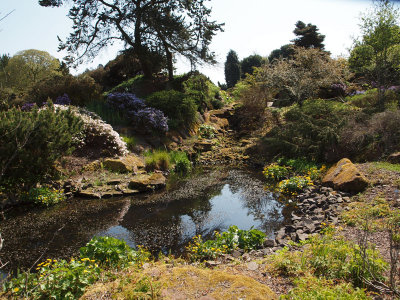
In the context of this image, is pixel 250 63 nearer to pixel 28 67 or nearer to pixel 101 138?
pixel 28 67

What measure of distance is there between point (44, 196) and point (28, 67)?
19.4 meters

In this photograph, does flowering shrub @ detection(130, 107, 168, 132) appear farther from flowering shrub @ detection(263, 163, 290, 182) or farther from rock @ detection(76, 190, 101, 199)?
flowering shrub @ detection(263, 163, 290, 182)

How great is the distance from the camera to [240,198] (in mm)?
7832

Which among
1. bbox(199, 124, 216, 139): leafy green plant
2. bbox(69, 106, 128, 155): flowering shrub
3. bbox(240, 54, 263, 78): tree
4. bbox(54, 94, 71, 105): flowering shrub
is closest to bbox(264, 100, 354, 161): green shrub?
bbox(199, 124, 216, 139): leafy green plant

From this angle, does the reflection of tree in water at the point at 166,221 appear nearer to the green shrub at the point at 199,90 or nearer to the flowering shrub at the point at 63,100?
the flowering shrub at the point at 63,100

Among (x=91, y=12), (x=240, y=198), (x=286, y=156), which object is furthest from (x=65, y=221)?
(x=91, y=12)

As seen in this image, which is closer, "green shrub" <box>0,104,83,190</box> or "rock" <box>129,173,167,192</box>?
"green shrub" <box>0,104,83,190</box>

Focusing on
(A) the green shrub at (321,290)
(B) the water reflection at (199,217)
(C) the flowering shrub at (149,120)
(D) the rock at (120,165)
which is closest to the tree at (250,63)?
(C) the flowering shrub at (149,120)

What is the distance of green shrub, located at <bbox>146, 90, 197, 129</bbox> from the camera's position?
13.8 metres

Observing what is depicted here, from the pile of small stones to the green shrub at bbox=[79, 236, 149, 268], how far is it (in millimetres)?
2464

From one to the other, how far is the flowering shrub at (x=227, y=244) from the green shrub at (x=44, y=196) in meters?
4.36

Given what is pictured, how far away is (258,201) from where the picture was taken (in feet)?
24.6

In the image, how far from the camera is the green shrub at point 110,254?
368 centimetres

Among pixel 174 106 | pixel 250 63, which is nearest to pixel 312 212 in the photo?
pixel 174 106
